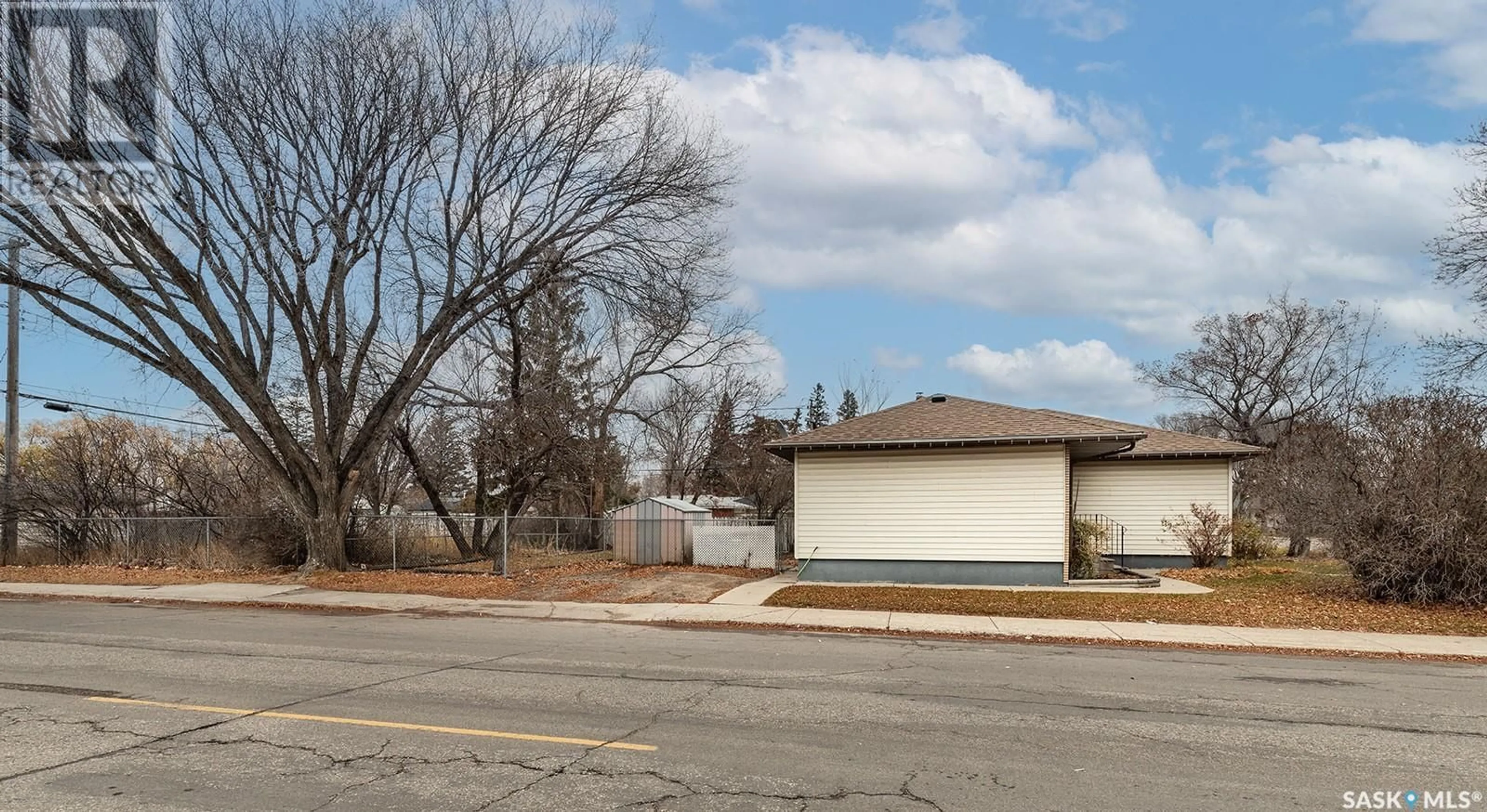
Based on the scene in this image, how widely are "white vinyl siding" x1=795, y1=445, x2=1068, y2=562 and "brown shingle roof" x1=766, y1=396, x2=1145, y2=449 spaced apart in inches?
17.0

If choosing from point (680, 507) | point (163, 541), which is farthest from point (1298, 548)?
point (163, 541)

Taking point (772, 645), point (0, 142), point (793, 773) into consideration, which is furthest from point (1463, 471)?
point (0, 142)

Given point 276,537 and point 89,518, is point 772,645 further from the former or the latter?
point 89,518

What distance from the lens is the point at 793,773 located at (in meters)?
5.88

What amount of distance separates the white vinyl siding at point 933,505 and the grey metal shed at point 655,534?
4800 mm

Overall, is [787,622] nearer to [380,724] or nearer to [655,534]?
[380,724]

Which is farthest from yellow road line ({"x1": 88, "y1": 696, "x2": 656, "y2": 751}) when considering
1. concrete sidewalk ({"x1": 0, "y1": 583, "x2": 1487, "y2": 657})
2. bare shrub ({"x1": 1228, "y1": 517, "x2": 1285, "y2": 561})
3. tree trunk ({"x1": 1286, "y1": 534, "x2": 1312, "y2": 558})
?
tree trunk ({"x1": 1286, "y1": 534, "x2": 1312, "y2": 558})

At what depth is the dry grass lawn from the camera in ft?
45.6

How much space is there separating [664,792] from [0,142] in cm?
2062

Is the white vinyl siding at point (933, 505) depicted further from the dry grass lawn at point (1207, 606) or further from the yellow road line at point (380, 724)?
the yellow road line at point (380, 724)

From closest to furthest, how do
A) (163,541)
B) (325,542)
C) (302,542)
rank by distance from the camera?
1. (325,542)
2. (302,542)
3. (163,541)

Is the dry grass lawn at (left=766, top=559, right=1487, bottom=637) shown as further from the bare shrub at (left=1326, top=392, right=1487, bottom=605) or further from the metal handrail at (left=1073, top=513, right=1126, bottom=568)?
the metal handrail at (left=1073, top=513, right=1126, bottom=568)

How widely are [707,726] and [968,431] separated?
13338mm

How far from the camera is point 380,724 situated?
7.02m
